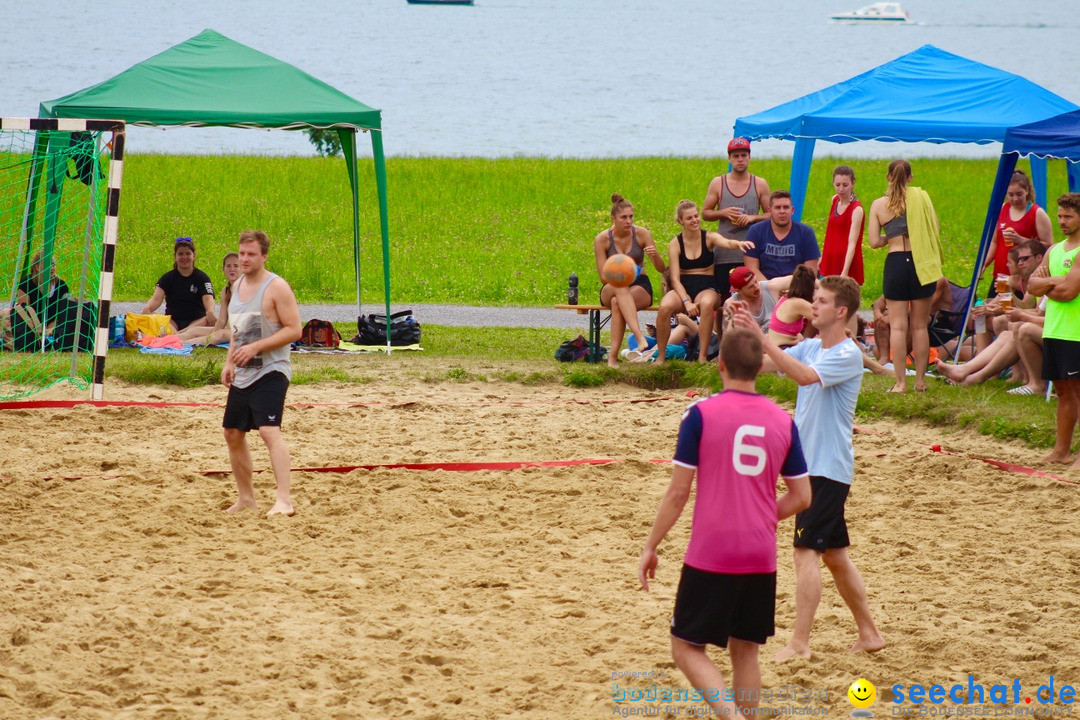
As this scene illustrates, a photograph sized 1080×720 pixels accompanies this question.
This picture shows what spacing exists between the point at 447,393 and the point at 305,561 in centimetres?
425

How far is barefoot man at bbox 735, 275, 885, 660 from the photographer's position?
4301mm

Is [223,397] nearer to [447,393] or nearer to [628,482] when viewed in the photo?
[447,393]

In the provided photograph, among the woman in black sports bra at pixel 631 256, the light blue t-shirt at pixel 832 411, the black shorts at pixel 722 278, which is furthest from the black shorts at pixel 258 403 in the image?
the black shorts at pixel 722 278

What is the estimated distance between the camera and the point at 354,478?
7.07m

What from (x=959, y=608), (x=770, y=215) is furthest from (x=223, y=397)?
(x=959, y=608)

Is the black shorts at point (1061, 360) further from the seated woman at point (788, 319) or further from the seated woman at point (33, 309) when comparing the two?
the seated woman at point (33, 309)

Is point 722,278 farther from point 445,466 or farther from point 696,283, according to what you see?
point 445,466

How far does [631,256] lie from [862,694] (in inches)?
273

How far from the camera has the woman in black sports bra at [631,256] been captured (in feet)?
34.3

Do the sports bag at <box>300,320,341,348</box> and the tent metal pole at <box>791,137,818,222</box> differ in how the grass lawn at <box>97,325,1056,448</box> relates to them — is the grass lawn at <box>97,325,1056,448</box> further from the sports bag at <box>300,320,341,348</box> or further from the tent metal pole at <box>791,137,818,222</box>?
the tent metal pole at <box>791,137,818,222</box>

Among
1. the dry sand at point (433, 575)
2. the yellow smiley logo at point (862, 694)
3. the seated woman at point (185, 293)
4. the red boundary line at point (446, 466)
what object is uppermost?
the seated woman at point (185, 293)

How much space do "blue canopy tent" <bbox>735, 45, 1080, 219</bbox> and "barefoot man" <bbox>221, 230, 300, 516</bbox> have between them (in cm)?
650

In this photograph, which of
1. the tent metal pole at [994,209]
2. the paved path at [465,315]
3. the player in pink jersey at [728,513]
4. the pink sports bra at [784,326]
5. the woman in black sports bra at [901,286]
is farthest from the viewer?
the paved path at [465,315]

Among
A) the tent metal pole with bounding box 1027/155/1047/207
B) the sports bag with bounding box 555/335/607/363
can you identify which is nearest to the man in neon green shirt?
the sports bag with bounding box 555/335/607/363
